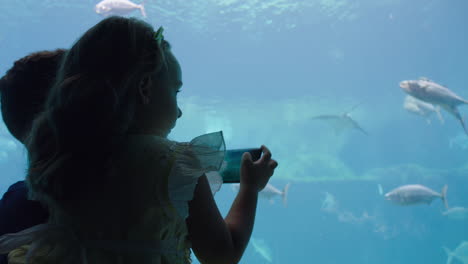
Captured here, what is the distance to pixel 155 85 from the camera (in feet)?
3.88

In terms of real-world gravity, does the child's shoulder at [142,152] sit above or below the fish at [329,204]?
above

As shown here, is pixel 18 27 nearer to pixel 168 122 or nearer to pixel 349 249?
pixel 168 122

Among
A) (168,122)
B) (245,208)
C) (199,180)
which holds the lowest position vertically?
(245,208)

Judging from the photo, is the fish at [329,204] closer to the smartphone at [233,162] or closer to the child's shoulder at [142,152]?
the smartphone at [233,162]

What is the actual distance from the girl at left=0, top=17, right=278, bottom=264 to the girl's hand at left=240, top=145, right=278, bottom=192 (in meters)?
0.23

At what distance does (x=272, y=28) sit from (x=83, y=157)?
18.7 m

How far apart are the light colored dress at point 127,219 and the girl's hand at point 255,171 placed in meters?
0.29

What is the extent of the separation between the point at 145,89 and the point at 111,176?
33 centimetres

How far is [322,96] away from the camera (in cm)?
2670

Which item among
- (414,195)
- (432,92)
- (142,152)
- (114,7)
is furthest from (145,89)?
(414,195)

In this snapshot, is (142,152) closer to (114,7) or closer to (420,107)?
(114,7)

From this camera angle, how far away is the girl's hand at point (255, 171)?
4.23ft

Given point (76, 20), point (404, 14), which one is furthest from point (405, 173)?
point (76, 20)

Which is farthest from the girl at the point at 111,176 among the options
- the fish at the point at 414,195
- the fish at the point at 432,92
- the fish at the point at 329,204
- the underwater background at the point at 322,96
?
the fish at the point at 329,204
